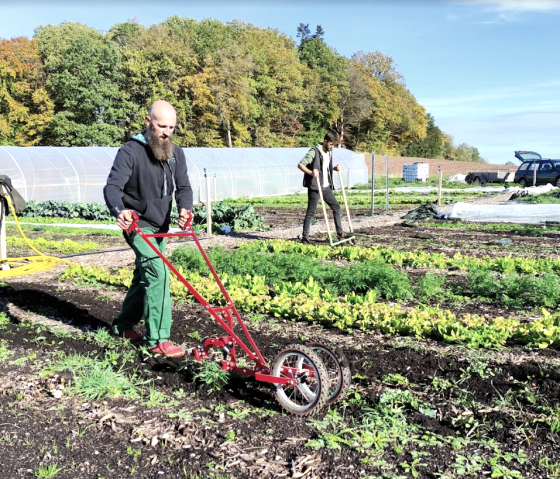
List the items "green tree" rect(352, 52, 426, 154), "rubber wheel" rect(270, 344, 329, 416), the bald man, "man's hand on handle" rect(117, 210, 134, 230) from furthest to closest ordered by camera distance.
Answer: "green tree" rect(352, 52, 426, 154) → the bald man → "man's hand on handle" rect(117, 210, 134, 230) → "rubber wheel" rect(270, 344, 329, 416)

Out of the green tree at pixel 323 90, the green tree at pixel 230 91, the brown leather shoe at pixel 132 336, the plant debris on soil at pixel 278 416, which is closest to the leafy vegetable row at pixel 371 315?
the plant debris on soil at pixel 278 416

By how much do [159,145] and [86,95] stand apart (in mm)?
37475

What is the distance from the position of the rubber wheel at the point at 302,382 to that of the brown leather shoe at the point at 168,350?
45.6 inches

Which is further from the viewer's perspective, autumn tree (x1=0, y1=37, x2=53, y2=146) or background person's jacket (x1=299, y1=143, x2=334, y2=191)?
autumn tree (x1=0, y1=37, x2=53, y2=146)

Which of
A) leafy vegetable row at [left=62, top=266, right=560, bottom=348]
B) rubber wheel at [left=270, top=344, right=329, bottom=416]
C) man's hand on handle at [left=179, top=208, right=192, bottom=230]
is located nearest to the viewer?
rubber wheel at [left=270, top=344, right=329, bottom=416]

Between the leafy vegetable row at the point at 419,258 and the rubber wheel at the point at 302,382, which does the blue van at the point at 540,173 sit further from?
the rubber wheel at the point at 302,382

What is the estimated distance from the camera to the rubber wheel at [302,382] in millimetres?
3549

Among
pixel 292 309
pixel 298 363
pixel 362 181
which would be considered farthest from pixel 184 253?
pixel 362 181

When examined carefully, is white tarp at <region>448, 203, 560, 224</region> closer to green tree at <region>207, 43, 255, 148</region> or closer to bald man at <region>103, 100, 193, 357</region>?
bald man at <region>103, 100, 193, 357</region>

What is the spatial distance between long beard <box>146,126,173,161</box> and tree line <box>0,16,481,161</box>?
3477cm

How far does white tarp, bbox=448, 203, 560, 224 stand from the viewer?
14.6m

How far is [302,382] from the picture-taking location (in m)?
3.81

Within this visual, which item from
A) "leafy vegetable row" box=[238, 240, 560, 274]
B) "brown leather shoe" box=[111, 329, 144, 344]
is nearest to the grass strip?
"leafy vegetable row" box=[238, 240, 560, 274]

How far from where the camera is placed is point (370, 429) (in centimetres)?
342
